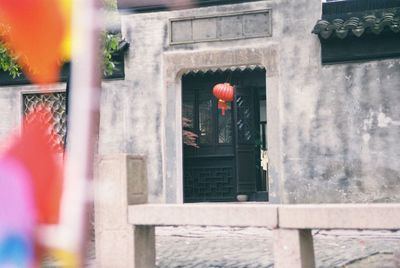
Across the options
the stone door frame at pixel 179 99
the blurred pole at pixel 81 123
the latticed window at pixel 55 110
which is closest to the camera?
the blurred pole at pixel 81 123

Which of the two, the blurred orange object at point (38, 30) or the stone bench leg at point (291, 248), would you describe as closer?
→ the blurred orange object at point (38, 30)

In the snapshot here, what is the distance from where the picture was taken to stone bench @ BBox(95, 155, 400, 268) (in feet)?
14.8

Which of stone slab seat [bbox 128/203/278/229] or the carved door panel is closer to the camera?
stone slab seat [bbox 128/203/278/229]

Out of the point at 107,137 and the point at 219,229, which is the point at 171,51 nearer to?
the point at 107,137

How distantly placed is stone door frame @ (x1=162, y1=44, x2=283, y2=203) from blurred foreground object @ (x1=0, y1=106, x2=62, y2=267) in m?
8.74

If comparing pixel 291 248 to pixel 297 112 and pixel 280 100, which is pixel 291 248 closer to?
pixel 297 112

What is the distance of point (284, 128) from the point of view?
31.0 feet

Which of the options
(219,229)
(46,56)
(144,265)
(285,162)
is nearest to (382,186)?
(285,162)

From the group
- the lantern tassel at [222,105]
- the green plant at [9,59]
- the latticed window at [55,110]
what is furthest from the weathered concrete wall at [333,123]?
the latticed window at [55,110]

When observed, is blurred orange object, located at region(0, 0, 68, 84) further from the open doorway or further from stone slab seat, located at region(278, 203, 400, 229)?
the open doorway

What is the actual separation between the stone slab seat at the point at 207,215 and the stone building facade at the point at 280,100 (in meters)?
4.25

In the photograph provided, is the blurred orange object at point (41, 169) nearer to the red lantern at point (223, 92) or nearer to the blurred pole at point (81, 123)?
the blurred pole at point (81, 123)

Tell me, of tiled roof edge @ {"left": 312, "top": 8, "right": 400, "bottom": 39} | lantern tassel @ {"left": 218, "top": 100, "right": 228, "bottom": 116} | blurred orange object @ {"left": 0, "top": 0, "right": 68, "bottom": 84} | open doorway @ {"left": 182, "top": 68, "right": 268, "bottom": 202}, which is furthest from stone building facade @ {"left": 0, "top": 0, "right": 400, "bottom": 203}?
blurred orange object @ {"left": 0, "top": 0, "right": 68, "bottom": 84}

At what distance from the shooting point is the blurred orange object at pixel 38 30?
0.85 m
